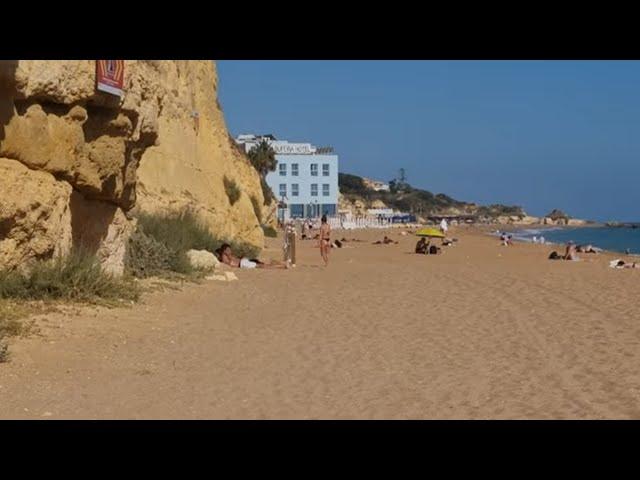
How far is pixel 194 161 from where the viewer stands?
23.6m

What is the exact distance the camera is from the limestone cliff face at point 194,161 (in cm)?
2048

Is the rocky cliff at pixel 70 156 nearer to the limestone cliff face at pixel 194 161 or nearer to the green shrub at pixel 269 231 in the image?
the limestone cliff face at pixel 194 161

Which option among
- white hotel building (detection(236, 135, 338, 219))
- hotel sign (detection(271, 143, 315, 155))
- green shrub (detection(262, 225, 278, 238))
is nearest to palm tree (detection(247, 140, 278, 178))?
white hotel building (detection(236, 135, 338, 219))

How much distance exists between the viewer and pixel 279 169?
92.6 meters

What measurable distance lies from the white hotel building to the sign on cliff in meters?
79.2

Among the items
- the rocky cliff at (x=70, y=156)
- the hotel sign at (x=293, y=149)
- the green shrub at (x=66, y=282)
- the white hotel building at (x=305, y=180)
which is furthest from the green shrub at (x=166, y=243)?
the hotel sign at (x=293, y=149)

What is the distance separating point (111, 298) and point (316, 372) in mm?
4319

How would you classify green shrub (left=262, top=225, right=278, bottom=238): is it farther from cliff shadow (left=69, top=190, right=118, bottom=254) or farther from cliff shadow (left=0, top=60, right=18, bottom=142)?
cliff shadow (left=0, top=60, right=18, bottom=142)

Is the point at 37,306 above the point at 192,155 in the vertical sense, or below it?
below
